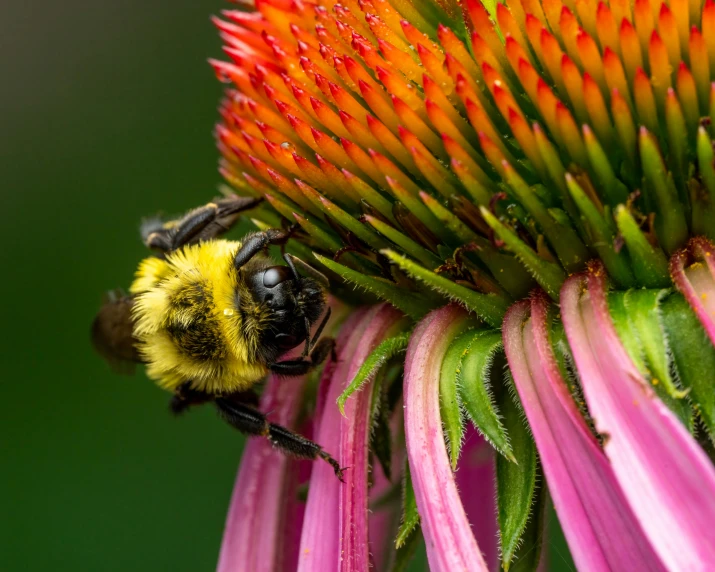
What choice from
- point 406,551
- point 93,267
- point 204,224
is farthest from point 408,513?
point 93,267

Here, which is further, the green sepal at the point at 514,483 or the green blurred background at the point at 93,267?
the green blurred background at the point at 93,267

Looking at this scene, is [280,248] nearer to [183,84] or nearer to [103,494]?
[103,494]

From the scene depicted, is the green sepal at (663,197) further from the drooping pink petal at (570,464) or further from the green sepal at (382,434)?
the green sepal at (382,434)

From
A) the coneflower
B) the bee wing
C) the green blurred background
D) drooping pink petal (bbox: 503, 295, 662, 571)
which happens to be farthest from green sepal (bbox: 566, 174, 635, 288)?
the green blurred background

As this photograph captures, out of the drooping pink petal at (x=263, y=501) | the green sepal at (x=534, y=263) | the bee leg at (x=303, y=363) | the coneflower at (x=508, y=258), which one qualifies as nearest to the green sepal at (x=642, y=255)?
→ the coneflower at (x=508, y=258)

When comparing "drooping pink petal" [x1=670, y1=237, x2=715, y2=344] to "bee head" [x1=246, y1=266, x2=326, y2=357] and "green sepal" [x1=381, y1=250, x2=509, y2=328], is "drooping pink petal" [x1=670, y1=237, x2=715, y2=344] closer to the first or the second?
"green sepal" [x1=381, y1=250, x2=509, y2=328]

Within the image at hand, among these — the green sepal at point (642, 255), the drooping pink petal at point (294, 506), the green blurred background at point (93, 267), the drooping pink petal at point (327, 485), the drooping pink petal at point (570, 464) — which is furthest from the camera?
the green blurred background at point (93, 267)

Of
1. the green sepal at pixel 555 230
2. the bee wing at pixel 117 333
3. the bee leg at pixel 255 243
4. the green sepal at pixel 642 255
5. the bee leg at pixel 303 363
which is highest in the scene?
the bee wing at pixel 117 333

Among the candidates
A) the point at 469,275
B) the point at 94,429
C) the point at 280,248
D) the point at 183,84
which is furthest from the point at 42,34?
the point at 469,275
